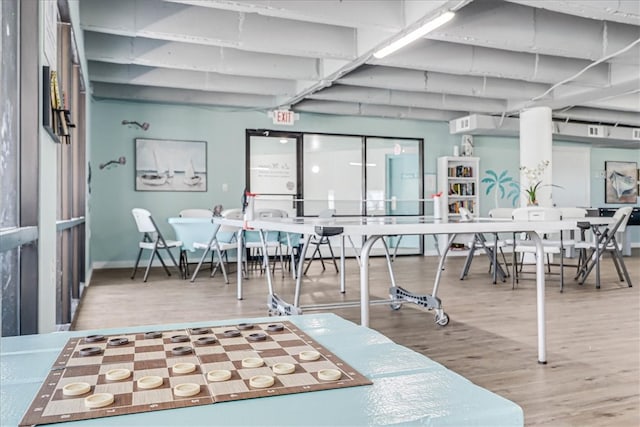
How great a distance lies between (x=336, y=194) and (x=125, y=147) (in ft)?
10.8

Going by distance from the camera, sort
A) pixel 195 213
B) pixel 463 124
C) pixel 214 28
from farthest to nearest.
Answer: pixel 463 124 → pixel 195 213 → pixel 214 28

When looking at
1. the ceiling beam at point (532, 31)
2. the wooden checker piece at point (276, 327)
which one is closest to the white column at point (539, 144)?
the ceiling beam at point (532, 31)

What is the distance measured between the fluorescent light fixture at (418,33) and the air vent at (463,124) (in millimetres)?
3815

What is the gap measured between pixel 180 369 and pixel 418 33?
4176 mm

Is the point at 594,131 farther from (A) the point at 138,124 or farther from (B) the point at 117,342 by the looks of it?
(B) the point at 117,342

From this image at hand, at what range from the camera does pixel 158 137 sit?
23.4ft

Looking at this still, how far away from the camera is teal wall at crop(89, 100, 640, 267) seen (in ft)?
22.5

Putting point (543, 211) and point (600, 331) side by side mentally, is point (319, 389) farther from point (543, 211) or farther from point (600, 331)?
point (543, 211)

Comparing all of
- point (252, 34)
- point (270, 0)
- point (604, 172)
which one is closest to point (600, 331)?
point (270, 0)

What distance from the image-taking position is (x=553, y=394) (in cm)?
204

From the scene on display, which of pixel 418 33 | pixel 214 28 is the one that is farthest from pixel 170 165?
pixel 418 33

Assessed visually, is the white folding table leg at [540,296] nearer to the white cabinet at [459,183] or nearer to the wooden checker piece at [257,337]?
the wooden checker piece at [257,337]

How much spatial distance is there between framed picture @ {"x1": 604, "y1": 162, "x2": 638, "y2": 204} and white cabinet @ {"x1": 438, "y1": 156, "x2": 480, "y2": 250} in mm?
3542

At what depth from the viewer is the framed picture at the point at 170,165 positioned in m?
7.05
